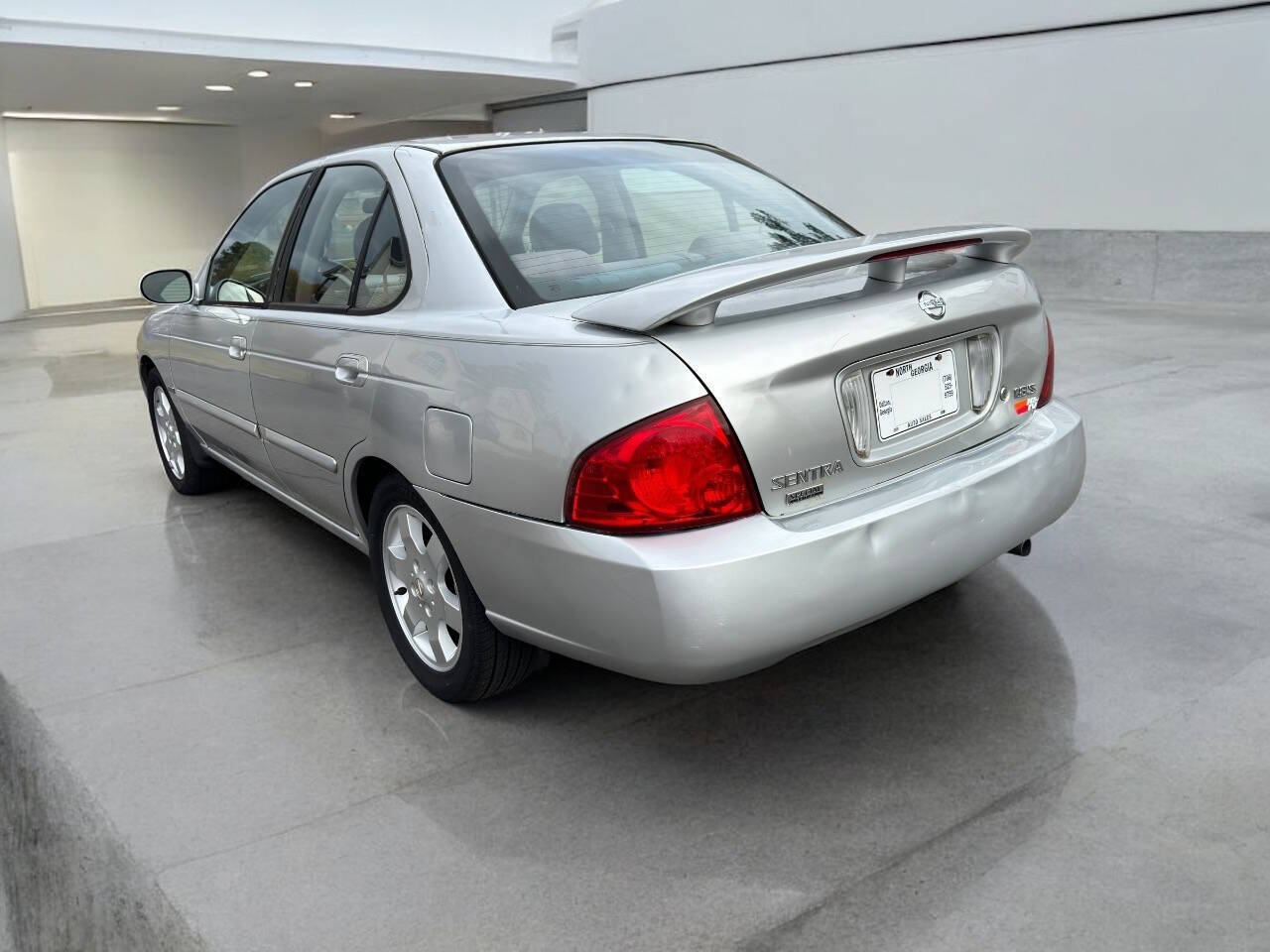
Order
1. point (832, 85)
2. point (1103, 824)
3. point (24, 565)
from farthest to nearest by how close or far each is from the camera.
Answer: point (832, 85) < point (24, 565) < point (1103, 824)

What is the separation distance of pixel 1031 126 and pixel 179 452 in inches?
404

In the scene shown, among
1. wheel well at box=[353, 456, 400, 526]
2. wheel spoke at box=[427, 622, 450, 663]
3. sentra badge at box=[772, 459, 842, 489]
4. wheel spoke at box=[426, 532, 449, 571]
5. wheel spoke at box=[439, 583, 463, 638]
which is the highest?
sentra badge at box=[772, 459, 842, 489]

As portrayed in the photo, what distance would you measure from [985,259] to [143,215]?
60.5ft

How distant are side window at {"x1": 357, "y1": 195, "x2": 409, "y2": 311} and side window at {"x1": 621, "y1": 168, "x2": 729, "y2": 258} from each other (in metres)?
0.67

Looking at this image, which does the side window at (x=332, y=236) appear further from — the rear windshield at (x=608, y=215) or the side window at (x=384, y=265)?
the rear windshield at (x=608, y=215)

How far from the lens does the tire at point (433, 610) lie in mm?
2883

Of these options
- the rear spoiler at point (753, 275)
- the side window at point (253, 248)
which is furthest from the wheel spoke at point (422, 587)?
the side window at point (253, 248)

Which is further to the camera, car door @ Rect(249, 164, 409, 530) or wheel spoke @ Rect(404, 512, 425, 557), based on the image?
car door @ Rect(249, 164, 409, 530)

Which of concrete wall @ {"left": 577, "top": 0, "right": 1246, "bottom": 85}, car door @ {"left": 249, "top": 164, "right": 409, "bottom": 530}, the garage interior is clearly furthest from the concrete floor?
concrete wall @ {"left": 577, "top": 0, "right": 1246, "bottom": 85}

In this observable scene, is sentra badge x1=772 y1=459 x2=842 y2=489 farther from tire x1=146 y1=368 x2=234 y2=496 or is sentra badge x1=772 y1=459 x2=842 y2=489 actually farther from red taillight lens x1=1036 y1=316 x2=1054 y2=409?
tire x1=146 y1=368 x2=234 y2=496

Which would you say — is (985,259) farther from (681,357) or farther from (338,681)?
(338,681)

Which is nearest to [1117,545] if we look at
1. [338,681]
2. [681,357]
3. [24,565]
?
[681,357]

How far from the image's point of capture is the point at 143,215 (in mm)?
18609

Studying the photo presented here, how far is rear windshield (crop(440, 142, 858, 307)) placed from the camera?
9.53ft
